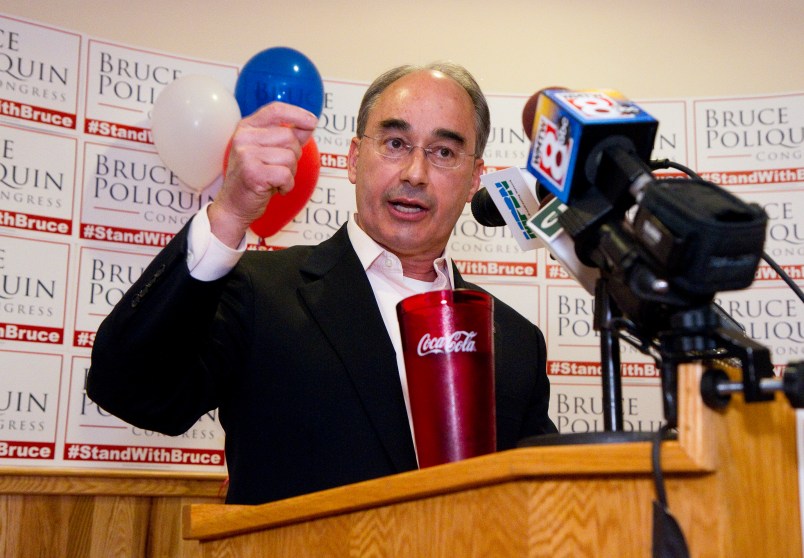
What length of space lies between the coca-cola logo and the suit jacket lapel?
1.29 ft

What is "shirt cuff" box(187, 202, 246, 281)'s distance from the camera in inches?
50.0

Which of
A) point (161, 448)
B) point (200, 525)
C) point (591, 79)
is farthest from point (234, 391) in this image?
point (591, 79)

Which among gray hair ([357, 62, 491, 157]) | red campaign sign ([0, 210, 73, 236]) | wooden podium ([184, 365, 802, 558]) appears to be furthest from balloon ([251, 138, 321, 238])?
wooden podium ([184, 365, 802, 558])

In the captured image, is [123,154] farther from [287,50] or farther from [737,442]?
[737,442]

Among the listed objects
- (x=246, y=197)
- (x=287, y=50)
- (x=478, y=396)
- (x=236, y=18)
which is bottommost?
(x=478, y=396)

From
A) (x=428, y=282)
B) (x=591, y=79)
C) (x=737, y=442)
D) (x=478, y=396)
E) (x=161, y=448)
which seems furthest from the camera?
(x=591, y=79)

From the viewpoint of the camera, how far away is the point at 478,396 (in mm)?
1213

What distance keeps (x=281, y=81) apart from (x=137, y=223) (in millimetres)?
694

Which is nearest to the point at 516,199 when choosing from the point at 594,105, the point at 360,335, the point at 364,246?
the point at 594,105

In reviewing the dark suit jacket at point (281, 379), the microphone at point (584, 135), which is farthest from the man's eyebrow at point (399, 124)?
the microphone at point (584, 135)

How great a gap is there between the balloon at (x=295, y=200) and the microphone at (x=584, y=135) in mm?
2027

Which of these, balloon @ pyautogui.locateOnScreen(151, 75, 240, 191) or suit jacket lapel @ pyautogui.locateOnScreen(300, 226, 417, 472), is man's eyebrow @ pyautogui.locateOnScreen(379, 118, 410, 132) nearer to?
suit jacket lapel @ pyautogui.locateOnScreen(300, 226, 417, 472)

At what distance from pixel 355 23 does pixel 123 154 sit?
1094 mm

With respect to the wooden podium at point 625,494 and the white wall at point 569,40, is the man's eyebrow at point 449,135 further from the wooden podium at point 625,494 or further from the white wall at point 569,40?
the white wall at point 569,40
